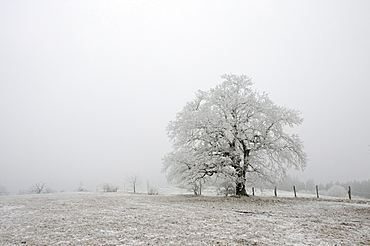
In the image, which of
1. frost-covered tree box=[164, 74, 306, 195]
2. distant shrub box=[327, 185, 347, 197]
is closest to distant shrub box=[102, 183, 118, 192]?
frost-covered tree box=[164, 74, 306, 195]

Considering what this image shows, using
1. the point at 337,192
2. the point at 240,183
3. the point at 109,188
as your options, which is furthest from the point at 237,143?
the point at 337,192

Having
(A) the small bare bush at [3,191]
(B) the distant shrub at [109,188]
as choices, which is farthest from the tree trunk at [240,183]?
(A) the small bare bush at [3,191]

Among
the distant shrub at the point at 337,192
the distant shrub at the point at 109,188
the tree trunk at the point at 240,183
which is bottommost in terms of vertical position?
the distant shrub at the point at 337,192

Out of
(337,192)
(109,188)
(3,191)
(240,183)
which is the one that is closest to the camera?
(240,183)

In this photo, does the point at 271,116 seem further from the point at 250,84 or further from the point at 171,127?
the point at 171,127

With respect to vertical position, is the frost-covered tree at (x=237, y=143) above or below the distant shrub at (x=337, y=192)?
above

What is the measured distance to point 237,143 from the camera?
22.1m

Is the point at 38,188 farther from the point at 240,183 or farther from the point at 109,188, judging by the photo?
the point at 240,183

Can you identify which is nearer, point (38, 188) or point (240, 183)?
point (240, 183)

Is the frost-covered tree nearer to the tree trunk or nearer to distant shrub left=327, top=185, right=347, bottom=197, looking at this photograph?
the tree trunk

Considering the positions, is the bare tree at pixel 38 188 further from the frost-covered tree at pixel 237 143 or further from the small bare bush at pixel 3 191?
the frost-covered tree at pixel 237 143

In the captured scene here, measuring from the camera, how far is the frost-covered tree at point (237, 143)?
2062 cm

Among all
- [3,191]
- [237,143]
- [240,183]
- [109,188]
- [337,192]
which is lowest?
[337,192]

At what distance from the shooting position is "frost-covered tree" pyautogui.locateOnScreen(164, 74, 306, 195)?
A: 20625 mm
